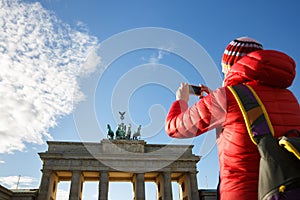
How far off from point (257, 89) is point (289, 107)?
0.33m

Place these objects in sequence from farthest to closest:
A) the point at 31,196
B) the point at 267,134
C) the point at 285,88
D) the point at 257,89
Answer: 1. the point at 31,196
2. the point at 285,88
3. the point at 257,89
4. the point at 267,134

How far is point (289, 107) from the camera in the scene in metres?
2.16

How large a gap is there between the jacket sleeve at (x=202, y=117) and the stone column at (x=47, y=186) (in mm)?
31698

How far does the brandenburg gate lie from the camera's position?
1219 inches

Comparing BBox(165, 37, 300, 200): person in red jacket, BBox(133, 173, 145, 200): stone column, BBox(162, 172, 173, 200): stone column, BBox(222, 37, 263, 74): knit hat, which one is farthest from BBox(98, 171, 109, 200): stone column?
BBox(222, 37, 263, 74): knit hat

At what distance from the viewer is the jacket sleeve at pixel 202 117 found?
2143 mm

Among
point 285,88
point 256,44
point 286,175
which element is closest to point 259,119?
point 286,175

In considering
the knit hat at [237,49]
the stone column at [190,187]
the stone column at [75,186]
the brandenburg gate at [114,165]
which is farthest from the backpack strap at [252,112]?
the stone column at [190,187]

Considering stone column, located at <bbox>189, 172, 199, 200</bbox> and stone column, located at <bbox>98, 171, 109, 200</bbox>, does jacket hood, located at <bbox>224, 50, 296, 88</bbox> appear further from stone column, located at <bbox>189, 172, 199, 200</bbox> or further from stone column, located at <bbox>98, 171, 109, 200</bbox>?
stone column, located at <bbox>189, 172, 199, 200</bbox>

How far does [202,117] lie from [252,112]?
1.36ft

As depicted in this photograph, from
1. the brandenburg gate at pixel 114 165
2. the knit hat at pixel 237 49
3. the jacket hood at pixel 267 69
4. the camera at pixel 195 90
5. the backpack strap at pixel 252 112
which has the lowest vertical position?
the backpack strap at pixel 252 112

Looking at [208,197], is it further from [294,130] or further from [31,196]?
[294,130]

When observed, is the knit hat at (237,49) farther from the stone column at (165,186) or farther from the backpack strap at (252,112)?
the stone column at (165,186)

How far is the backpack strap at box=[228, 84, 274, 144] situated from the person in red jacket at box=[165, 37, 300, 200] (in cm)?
8
